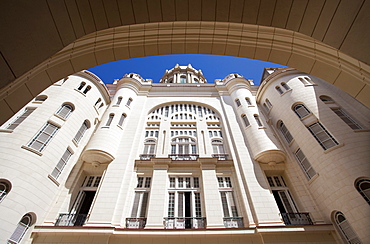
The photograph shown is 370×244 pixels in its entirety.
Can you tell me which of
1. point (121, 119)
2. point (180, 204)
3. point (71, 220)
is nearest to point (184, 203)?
point (180, 204)

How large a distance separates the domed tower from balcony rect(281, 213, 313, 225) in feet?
96.1

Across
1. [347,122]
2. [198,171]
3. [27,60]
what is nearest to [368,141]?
[347,122]

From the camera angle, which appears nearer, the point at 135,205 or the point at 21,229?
the point at 21,229

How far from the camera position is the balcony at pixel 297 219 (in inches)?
498

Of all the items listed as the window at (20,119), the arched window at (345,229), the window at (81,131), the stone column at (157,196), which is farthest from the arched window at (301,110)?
the window at (20,119)

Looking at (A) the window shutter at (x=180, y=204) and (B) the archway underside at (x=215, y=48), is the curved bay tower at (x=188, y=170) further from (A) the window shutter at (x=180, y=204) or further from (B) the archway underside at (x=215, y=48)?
(B) the archway underside at (x=215, y=48)

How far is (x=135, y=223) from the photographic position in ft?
42.0

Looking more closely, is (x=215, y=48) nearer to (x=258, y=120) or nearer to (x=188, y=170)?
(x=188, y=170)

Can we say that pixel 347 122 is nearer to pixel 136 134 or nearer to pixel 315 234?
pixel 315 234

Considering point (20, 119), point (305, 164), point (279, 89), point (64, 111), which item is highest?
point (279, 89)

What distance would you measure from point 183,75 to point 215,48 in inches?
1363

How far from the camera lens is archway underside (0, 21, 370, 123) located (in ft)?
→ 15.4

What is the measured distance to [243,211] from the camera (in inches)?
527

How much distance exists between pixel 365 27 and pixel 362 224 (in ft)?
38.8
